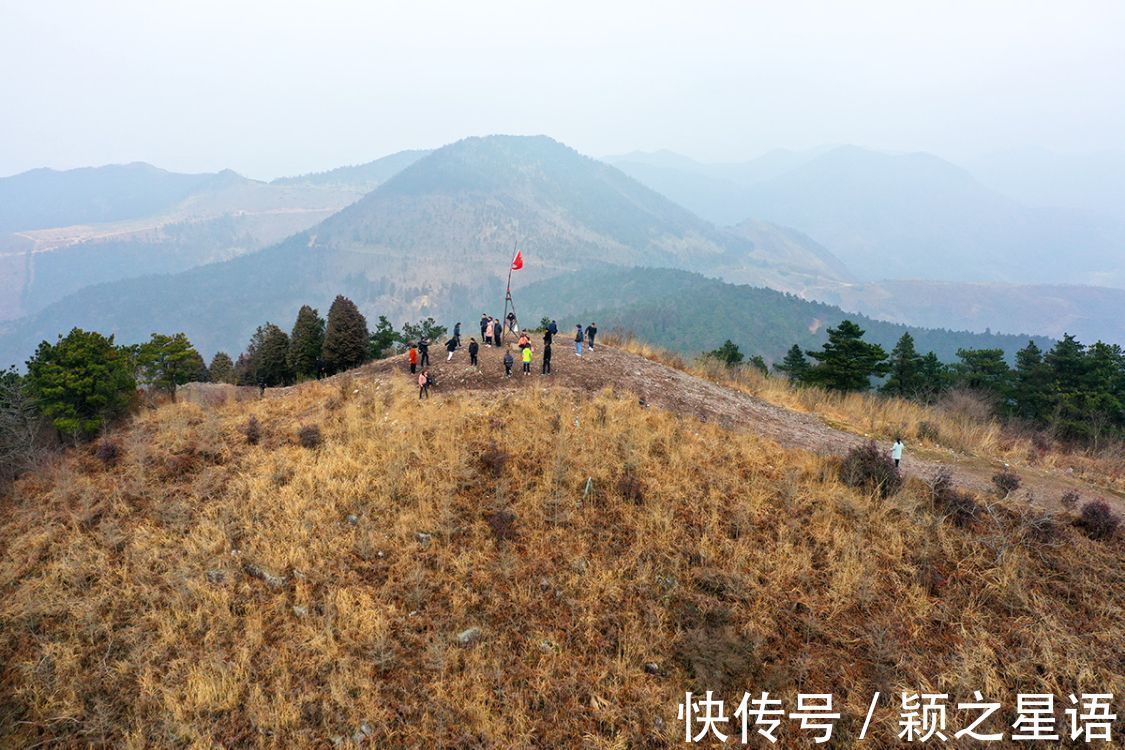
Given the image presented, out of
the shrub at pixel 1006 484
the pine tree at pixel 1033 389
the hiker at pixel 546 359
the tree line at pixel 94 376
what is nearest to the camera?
the shrub at pixel 1006 484

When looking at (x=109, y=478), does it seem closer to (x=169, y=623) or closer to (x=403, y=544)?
(x=169, y=623)

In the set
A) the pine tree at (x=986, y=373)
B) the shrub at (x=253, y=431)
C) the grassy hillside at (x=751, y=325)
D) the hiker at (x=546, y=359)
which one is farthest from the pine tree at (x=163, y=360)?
the grassy hillside at (x=751, y=325)

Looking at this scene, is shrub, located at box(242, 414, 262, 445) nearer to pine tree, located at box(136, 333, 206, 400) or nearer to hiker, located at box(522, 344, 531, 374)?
hiker, located at box(522, 344, 531, 374)

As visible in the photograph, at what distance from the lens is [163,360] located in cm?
2634

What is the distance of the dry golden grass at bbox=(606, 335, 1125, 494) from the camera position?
16.5 meters

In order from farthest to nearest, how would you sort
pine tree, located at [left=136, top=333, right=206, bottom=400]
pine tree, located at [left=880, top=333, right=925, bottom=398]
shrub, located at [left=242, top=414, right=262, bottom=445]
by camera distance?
pine tree, located at [left=880, top=333, right=925, bottom=398] → pine tree, located at [left=136, top=333, right=206, bottom=400] → shrub, located at [left=242, top=414, right=262, bottom=445]

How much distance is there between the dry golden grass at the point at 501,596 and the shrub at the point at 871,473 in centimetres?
49

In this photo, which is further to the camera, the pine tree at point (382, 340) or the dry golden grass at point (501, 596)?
the pine tree at point (382, 340)

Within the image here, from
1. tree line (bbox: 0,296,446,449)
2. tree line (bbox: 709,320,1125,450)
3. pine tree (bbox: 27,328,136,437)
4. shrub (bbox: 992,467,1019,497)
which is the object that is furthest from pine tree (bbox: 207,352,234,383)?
shrub (bbox: 992,467,1019,497)

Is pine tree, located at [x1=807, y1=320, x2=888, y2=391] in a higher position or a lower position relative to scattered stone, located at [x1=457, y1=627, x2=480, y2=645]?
higher

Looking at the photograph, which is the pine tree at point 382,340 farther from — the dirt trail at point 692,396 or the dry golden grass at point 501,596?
the dry golden grass at point 501,596

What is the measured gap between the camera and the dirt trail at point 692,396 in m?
14.4

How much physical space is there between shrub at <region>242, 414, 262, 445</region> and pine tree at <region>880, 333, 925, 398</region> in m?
43.7

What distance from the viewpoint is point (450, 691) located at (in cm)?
808
